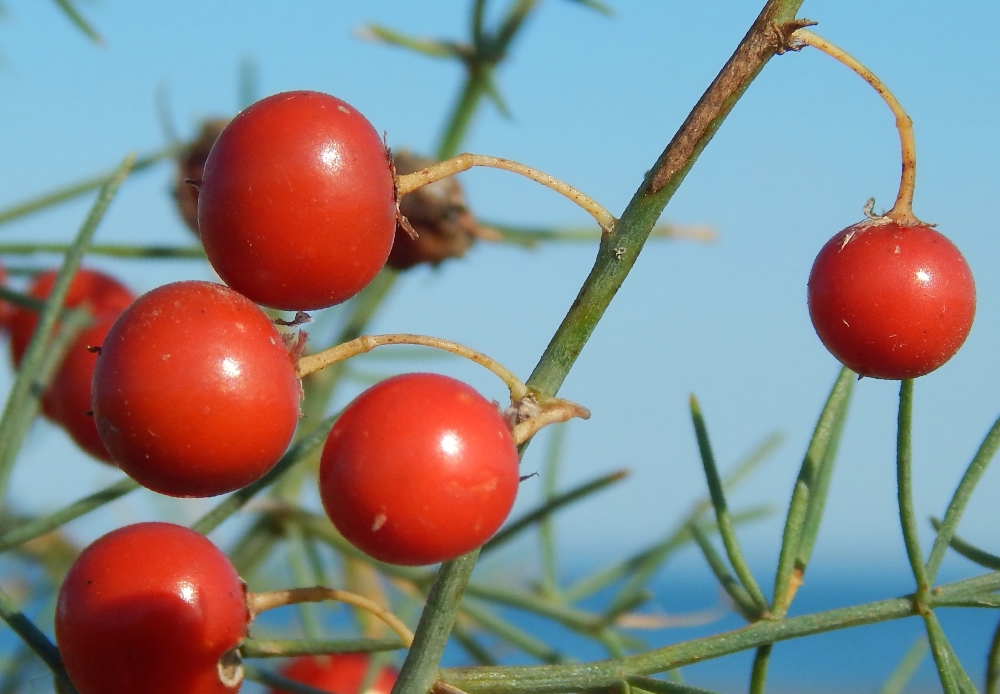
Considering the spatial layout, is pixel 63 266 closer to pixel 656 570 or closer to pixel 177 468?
pixel 177 468

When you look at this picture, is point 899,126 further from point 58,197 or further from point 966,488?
point 58,197

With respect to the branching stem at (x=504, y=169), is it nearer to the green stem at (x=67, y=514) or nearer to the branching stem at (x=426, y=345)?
the branching stem at (x=426, y=345)

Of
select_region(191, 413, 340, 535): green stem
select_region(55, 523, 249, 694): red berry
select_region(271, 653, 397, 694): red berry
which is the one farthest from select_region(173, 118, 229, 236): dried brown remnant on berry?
select_region(55, 523, 249, 694): red berry

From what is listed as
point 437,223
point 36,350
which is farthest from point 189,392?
point 437,223

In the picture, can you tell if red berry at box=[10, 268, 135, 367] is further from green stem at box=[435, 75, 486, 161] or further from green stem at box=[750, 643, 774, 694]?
green stem at box=[750, 643, 774, 694]

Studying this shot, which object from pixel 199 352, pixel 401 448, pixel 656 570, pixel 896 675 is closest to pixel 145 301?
pixel 199 352

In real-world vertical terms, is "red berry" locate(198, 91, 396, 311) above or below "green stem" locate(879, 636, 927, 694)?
below
